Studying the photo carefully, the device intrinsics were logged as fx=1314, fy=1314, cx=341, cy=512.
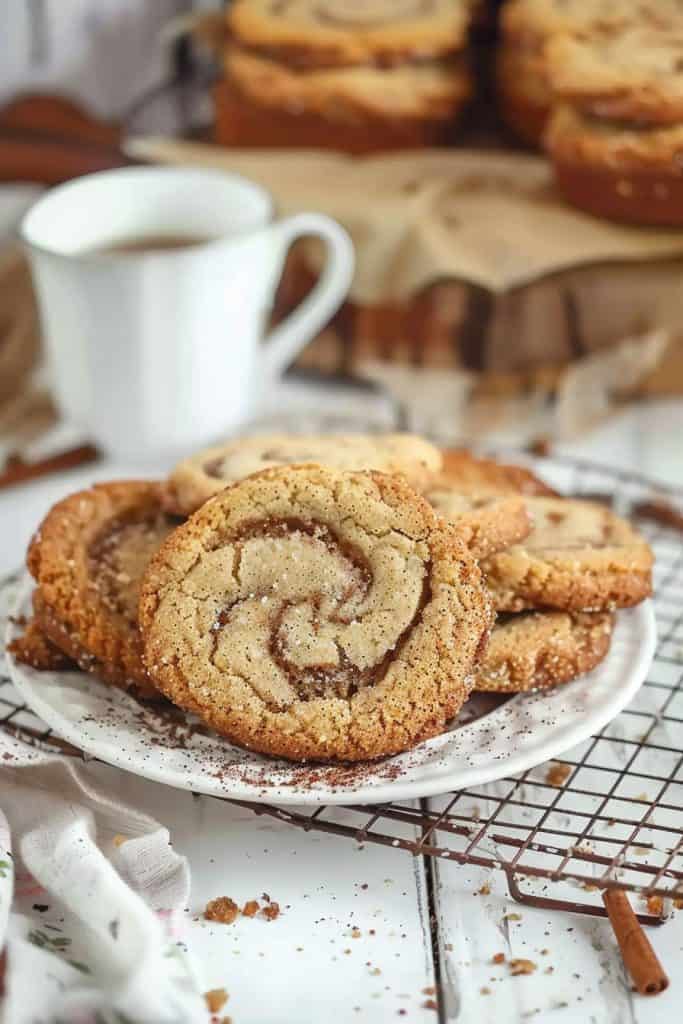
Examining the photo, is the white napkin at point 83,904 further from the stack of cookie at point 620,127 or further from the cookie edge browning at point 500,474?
the stack of cookie at point 620,127

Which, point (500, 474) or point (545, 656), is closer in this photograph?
point (545, 656)

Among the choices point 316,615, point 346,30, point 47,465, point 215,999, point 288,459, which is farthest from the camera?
point 346,30

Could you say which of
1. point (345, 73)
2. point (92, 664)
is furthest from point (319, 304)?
point (92, 664)

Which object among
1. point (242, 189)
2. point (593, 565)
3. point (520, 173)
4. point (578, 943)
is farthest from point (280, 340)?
point (578, 943)

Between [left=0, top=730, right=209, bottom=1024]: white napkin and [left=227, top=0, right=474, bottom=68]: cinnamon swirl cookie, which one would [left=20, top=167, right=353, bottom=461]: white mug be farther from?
[left=0, top=730, right=209, bottom=1024]: white napkin

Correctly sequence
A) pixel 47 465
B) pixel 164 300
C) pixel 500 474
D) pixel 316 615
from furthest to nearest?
pixel 47 465
pixel 164 300
pixel 500 474
pixel 316 615

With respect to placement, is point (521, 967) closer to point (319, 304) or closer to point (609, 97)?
point (319, 304)
